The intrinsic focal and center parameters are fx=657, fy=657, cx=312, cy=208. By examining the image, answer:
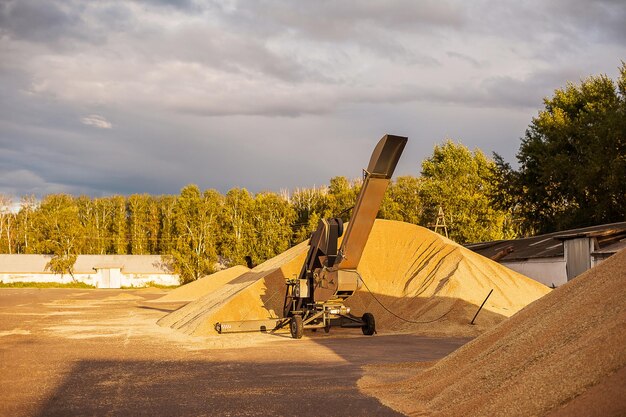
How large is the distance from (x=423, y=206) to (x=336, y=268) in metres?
56.1

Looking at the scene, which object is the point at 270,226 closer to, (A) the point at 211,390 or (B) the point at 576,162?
(B) the point at 576,162

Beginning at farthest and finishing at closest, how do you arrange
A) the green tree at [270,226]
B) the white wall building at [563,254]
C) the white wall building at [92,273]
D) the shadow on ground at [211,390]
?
1. the white wall building at [92,273]
2. the green tree at [270,226]
3. the white wall building at [563,254]
4. the shadow on ground at [211,390]

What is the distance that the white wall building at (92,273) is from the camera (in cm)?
8256

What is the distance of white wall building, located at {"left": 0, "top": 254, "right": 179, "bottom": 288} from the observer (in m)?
82.6

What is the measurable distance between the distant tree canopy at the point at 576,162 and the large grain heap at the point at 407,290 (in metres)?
20.4

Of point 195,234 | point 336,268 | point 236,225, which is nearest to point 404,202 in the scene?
point 236,225

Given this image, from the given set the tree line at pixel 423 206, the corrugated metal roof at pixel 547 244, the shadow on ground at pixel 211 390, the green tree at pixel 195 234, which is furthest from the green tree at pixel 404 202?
the shadow on ground at pixel 211 390

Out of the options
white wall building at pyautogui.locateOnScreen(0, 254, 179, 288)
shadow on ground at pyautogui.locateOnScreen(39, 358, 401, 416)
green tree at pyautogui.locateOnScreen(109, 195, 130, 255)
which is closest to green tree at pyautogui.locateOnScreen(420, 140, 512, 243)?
white wall building at pyautogui.locateOnScreen(0, 254, 179, 288)

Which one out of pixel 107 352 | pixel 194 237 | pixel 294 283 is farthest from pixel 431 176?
pixel 107 352

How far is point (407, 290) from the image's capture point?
969 inches

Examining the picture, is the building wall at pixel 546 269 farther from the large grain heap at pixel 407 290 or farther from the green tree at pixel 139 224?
the green tree at pixel 139 224

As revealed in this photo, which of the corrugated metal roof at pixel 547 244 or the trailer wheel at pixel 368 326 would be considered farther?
the corrugated metal roof at pixel 547 244

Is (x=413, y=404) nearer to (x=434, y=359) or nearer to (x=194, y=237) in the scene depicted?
(x=434, y=359)

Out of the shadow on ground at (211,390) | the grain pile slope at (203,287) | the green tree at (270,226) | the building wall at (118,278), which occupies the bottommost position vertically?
the building wall at (118,278)
